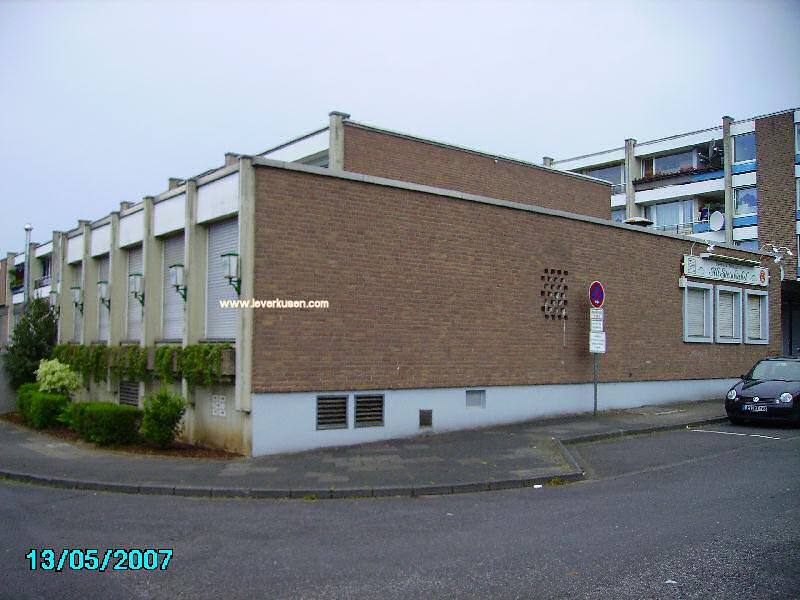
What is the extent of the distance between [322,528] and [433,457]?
4.07 metres

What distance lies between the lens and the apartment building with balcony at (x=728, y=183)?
38906 mm

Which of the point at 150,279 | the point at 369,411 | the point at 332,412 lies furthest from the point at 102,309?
the point at 369,411

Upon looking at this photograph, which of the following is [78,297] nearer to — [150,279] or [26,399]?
[26,399]

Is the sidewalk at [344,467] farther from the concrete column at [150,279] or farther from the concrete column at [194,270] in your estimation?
the concrete column at [150,279]

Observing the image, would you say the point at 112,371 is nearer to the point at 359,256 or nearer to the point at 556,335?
the point at 359,256

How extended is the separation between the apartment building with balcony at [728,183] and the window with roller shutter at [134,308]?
26.8 m

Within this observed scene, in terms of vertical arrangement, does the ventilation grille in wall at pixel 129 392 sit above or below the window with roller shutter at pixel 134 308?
below

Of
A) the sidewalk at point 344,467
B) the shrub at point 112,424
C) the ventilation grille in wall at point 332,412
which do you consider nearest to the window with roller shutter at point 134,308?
the sidewalk at point 344,467

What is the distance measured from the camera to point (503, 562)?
20.4ft

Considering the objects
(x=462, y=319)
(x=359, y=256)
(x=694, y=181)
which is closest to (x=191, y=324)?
(x=359, y=256)

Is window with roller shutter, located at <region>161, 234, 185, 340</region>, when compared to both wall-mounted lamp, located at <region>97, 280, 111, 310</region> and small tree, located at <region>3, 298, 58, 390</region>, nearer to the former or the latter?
wall-mounted lamp, located at <region>97, 280, 111, 310</region>

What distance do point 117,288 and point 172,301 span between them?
10.4ft
